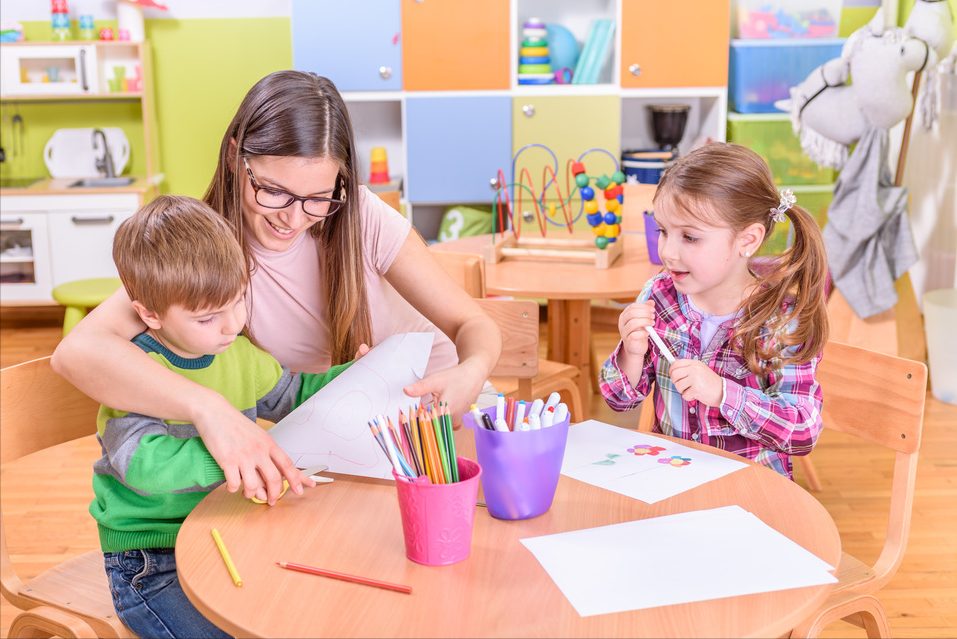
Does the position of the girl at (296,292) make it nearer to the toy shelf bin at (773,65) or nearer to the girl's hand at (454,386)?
the girl's hand at (454,386)

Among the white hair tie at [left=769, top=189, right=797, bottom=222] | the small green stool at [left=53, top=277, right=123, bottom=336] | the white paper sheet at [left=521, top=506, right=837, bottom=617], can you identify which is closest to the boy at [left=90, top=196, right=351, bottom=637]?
the white paper sheet at [left=521, top=506, right=837, bottom=617]

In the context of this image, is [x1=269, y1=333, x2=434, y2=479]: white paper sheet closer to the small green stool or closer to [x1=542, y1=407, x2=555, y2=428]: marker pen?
[x1=542, y1=407, x2=555, y2=428]: marker pen

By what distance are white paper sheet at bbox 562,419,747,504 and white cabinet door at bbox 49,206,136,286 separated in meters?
3.37

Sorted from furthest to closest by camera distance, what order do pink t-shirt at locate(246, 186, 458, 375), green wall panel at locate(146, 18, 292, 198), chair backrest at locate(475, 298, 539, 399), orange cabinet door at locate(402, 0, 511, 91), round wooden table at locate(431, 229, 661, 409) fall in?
green wall panel at locate(146, 18, 292, 198) < orange cabinet door at locate(402, 0, 511, 91) < round wooden table at locate(431, 229, 661, 409) < chair backrest at locate(475, 298, 539, 399) < pink t-shirt at locate(246, 186, 458, 375)

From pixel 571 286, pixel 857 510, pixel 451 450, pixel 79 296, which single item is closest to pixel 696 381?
pixel 451 450

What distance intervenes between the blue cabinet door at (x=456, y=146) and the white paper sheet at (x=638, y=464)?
2.85 meters

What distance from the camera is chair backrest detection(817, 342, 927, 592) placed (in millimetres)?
1326

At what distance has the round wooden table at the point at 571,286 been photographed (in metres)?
2.39

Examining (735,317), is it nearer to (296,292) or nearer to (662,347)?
(662,347)

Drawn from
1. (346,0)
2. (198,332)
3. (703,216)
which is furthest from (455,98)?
(198,332)

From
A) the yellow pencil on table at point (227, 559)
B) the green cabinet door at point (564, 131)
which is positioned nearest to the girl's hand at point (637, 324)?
the yellow pencil on table at point (227, 559)

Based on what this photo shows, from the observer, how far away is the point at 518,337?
6.50ft

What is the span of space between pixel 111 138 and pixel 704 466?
4.03m

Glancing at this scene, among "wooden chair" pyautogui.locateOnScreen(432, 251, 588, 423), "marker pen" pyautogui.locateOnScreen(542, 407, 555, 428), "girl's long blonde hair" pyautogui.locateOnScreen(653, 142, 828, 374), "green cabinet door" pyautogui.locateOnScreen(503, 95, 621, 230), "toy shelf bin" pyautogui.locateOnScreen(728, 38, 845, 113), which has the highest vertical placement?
"toy shelf bin" pyautogui.locateOnScreen(728, 38, 845, 113)
